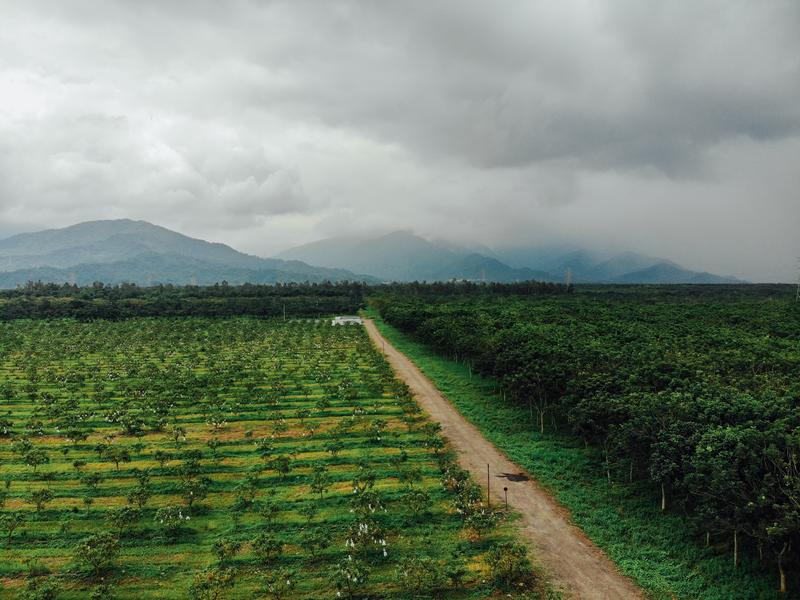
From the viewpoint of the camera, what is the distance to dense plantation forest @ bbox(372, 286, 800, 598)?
21.8 meters

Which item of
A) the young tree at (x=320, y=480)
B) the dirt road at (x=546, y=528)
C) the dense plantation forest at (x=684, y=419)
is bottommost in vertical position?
the dirt road at (x=546, y=528)

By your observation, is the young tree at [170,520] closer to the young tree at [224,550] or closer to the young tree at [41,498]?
the young tree at [224,550]

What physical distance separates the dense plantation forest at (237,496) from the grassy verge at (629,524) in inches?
220

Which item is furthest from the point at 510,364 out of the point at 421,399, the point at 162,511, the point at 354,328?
the point at 354,328

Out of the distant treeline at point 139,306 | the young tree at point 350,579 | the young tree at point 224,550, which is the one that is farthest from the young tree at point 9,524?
the distant treeline at point 139,306

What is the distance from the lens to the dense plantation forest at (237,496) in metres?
22.2

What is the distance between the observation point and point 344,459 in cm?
3775

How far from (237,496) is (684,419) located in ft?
98.0

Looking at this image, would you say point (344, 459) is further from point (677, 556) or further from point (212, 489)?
point (677, 556)

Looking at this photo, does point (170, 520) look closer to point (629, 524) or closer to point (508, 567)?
point (508, 567)

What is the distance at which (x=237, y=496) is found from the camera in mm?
31047

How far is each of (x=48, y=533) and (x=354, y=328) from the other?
95.1 metres

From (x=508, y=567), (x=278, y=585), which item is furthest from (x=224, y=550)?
(x=508, y=567)

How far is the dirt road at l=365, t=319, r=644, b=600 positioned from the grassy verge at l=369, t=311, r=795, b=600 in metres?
0.77
